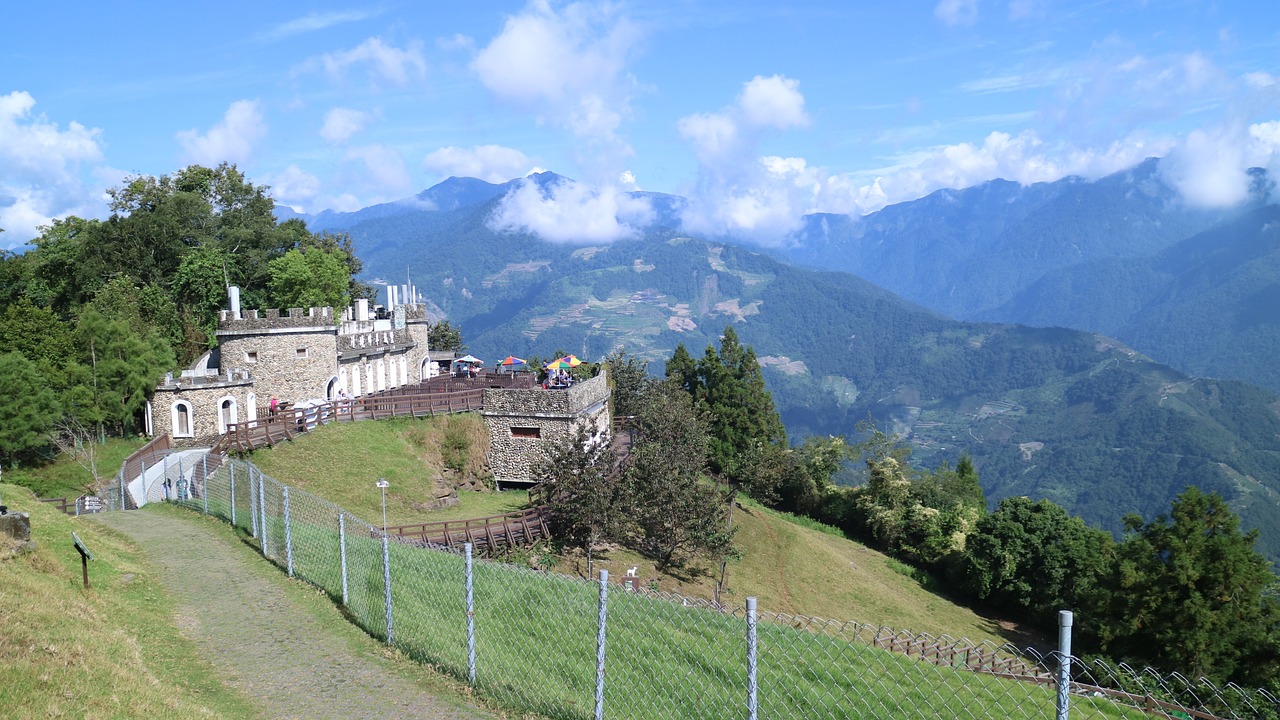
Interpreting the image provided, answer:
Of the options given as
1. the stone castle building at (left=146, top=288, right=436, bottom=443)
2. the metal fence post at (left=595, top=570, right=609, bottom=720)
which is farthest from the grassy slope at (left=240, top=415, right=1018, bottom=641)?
the metal fence post at (left=595, top=570, right=609, bottom=720)

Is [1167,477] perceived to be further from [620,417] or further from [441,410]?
[441,410]

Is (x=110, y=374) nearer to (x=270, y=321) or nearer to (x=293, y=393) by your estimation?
(x=270, y=321)

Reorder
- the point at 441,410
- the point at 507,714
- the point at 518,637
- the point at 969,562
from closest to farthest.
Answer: the point at 507,714, the point at 518,637, the point at 441,410, the point at 969,562

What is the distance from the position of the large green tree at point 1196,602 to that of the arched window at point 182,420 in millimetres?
34060

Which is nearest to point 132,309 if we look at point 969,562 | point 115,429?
point 115,429

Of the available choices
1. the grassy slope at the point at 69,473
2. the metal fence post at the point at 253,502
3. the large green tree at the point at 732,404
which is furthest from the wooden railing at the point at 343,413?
the large green tree at the point at 732,404

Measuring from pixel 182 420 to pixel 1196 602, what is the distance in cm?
3658

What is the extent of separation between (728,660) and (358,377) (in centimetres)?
3319

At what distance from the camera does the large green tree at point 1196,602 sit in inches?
1090

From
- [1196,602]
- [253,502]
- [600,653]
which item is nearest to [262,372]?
[253,502]

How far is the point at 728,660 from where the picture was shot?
9922mm

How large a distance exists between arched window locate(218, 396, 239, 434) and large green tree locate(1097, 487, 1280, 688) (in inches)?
1283

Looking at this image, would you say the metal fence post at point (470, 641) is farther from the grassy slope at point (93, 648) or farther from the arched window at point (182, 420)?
the arched window at point (182, 420)

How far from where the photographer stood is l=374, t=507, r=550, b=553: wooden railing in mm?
23938
